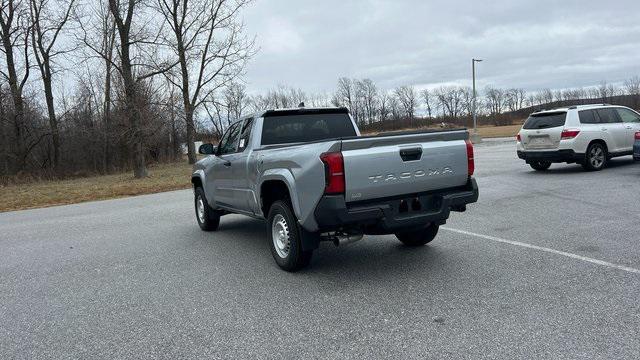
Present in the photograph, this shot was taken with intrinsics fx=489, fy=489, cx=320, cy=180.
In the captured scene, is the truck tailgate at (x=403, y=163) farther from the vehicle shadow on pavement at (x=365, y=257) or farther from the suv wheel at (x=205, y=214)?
the suv wheel at (x=205, y=214)

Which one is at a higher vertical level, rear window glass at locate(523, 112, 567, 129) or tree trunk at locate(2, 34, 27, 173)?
tree trunk at locate(2, 34, 27, 173)

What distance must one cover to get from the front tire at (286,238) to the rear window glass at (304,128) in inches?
48.4

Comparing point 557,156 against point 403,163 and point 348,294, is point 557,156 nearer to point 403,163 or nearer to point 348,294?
point 403,163

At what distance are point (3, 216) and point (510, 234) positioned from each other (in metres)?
13.4

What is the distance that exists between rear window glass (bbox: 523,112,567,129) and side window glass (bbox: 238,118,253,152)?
30.9 ft

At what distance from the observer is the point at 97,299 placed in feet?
16.2

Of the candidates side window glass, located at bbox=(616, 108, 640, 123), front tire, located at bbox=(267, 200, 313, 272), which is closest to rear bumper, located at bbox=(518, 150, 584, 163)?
side window glass, located at bbox=(616, 108, 640, 123)

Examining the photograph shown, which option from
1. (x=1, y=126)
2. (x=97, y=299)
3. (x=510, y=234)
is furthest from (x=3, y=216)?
(x=1, y=126)

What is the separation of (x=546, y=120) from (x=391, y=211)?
10194 millimetres

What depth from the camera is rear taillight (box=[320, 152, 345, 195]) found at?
4.66m

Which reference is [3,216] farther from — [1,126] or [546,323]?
[1,126]

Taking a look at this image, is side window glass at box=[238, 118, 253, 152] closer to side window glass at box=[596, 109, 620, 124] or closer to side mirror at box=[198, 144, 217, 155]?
side mirror at box=[198, 144, 217, 155]

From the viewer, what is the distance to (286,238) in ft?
18.2

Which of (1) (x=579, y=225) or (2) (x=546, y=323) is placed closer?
(2) (x=546, y=323)
